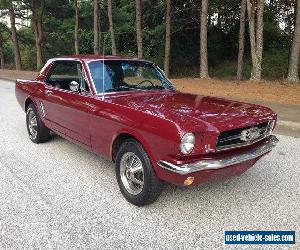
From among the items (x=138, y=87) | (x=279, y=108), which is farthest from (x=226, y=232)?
(x=279, y=108)

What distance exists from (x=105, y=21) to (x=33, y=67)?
18.0 metres

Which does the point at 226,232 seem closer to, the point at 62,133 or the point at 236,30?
the point at 62,133

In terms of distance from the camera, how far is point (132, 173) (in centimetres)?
420

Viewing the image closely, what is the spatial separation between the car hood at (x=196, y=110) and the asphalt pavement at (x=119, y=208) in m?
0.97

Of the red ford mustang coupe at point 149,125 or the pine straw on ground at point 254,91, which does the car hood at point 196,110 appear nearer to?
the red ford mustang coupe at point 149,125

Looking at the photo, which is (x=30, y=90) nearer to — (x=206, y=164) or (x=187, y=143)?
(x=187, y=143)

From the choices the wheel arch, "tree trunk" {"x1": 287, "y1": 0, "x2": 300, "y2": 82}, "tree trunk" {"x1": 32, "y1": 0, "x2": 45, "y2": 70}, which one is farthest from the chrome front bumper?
"tree trunk" {"x1": 32, "y1": 0, "x2": 45, "y2": 70}

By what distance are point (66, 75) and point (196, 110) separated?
9.28 ft

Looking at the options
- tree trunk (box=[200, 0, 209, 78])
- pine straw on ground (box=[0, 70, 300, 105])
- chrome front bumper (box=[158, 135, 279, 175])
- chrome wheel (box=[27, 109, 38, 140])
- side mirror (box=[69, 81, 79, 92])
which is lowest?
pine straw on ground (box=[0, 70, 300, 105])

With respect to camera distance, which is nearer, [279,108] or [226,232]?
[226,232]

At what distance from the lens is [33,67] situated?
144ft

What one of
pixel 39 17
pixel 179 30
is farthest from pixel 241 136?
pixel 39 17

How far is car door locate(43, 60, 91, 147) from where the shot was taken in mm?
4973

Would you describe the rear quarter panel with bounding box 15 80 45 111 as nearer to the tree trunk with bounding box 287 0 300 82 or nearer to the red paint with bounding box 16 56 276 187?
the red paint with bounding box 16 56 276 187
